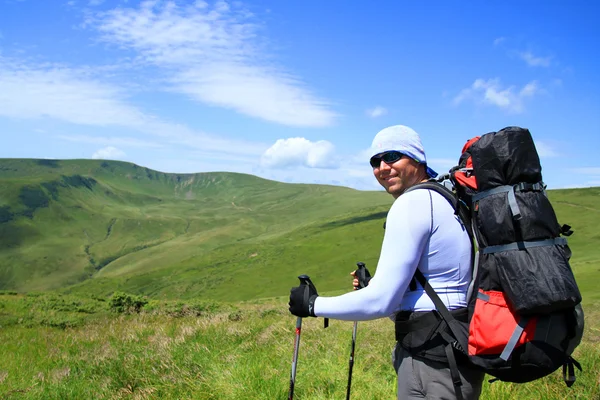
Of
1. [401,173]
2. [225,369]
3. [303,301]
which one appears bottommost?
[225,369]

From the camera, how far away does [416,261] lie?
281 centimetres

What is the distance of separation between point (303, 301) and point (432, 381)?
1.02m

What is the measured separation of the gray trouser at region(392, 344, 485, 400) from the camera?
113 inches

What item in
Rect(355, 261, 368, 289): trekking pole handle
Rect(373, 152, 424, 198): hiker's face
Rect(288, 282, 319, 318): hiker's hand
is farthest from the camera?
Rect(355, 261, 368, 289): trekking pole handle

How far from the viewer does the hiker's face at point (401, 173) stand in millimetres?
3262

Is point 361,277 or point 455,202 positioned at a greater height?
point 455,202

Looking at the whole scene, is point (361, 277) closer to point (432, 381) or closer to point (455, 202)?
point (432, 381)

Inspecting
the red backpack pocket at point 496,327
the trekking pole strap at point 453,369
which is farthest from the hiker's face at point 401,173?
the trekking pole strap at point 453,369

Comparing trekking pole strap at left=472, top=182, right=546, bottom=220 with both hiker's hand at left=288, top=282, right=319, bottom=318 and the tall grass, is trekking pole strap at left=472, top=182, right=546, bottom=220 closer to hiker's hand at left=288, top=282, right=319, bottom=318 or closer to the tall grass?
hiker's hand at left=288, top=282, right=319, bottom=318

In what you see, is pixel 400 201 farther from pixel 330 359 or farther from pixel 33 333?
pixel 33 333

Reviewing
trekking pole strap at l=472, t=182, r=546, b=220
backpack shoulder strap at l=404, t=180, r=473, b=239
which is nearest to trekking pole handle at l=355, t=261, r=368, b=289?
backpack shoulder strap at l=404, t=180, r=473, b=239

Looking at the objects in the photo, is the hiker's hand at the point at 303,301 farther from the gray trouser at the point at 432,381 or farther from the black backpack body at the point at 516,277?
the black backpack body at the point at 516,277

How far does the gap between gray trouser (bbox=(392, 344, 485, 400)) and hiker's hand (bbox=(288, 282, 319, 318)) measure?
2.46 feet

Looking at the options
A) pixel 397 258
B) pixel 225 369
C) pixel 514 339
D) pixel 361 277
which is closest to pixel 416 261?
pixel 397 258
